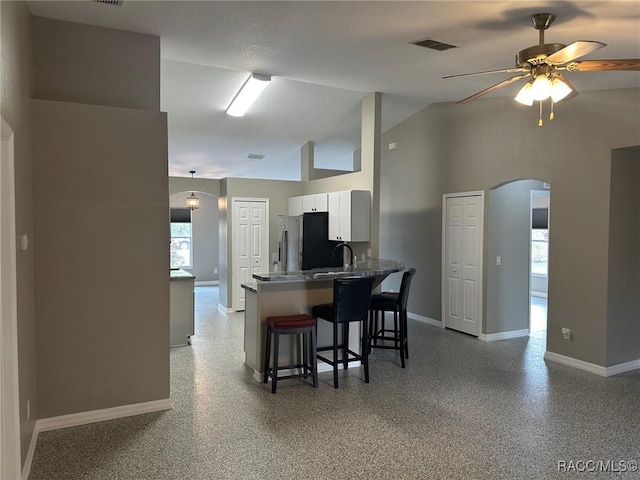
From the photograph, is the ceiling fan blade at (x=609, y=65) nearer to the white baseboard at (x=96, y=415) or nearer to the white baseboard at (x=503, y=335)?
the white baseboard at (x=96, y=415)

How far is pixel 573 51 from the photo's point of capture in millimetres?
2486

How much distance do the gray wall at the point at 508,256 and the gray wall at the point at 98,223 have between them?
4.16m

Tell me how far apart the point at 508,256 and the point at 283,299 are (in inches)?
132

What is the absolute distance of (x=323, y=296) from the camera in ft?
15.0

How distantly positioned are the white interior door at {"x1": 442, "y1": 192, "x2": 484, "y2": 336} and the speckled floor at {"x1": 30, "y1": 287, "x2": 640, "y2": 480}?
1334mm

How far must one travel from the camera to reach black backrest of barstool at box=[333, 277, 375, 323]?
4.08m

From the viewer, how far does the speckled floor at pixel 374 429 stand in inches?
110

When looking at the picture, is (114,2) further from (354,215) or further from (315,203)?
(315,203)

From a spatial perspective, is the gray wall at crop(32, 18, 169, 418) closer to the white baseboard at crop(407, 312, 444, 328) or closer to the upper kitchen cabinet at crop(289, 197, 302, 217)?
the upper kitchen cabinet at crop(289, 197, 302, 217)

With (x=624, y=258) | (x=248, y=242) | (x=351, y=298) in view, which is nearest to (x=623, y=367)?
(x=624, y=258)

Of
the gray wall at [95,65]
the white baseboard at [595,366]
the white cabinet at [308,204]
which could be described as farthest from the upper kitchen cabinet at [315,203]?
the white baseboard at [595,366]

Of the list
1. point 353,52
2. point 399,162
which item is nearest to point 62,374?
point 353,52

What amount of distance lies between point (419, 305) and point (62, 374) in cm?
507

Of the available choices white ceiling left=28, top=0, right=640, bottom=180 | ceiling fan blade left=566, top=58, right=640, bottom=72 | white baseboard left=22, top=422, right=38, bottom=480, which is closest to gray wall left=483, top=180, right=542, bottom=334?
white ceiling left=28, top=0, right=640, bottom=180
